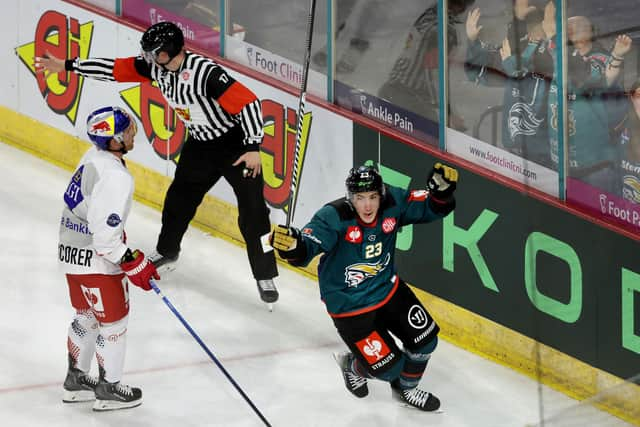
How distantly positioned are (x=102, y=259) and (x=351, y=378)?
133 cm

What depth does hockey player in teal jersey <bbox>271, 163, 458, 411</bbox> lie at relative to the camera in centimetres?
600

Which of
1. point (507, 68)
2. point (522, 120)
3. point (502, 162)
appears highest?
point (507, 68)

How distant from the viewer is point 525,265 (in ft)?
22.4

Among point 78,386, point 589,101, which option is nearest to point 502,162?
point 589,101

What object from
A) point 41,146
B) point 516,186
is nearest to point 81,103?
point 41,146

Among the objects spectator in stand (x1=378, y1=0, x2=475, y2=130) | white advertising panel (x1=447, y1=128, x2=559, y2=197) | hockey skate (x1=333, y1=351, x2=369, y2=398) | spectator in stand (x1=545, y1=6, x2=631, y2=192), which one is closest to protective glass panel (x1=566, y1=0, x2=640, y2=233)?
spectator in stand (x1=545, y1=6, x2=631, y2=192)

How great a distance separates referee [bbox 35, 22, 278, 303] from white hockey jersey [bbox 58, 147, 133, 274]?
112 centimetres

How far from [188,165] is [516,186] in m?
1.76

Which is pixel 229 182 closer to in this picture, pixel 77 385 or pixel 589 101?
pixel 77 385

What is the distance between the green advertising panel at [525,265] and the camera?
643 cm

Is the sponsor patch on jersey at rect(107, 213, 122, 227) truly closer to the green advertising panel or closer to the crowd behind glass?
the green advertising panel

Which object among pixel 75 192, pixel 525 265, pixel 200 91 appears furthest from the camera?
pixel 200 91

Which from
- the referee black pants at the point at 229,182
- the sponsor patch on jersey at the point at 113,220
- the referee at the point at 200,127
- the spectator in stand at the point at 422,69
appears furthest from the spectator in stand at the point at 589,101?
the sponsor patch on jersey at the point at 113,220

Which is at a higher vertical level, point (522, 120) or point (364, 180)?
point (364, 180)
